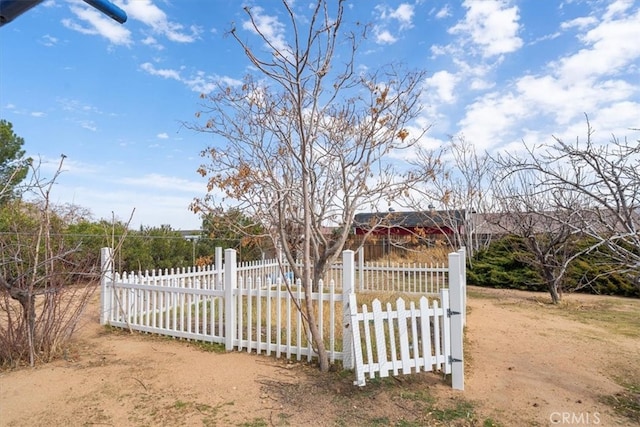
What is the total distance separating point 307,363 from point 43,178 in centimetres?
403

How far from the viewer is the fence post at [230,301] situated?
4820 millimetres

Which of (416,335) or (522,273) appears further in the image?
(522,273)

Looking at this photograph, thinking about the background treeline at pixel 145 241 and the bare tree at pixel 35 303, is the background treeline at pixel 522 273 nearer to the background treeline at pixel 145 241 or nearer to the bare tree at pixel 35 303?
the background treeline at pixel 145 241

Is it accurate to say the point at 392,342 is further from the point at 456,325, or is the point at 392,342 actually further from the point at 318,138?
the point at 318,138

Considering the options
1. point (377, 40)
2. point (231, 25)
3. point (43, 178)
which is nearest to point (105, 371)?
point (43, 178)

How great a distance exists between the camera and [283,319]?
572 cm

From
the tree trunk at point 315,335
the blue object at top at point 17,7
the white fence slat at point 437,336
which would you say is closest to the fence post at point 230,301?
the tree trunk at point 315,335

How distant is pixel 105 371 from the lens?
4.05 metres

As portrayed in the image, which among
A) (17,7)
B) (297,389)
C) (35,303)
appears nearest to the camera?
(17,7)

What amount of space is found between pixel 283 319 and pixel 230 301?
116 cm

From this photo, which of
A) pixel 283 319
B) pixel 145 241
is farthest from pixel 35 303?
pixel 145 241

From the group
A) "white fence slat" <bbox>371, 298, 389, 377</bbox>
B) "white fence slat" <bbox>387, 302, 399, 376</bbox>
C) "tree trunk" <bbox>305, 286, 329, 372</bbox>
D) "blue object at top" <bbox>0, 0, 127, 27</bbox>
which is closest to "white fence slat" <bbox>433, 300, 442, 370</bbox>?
"white fence slat" <bbox>387, 302, 399, 376</bbox>

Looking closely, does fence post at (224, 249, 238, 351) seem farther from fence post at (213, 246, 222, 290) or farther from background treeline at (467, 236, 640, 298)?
background treeline at (467, 236, 640, 298)

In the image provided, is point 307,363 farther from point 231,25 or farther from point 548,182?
point 231,25
